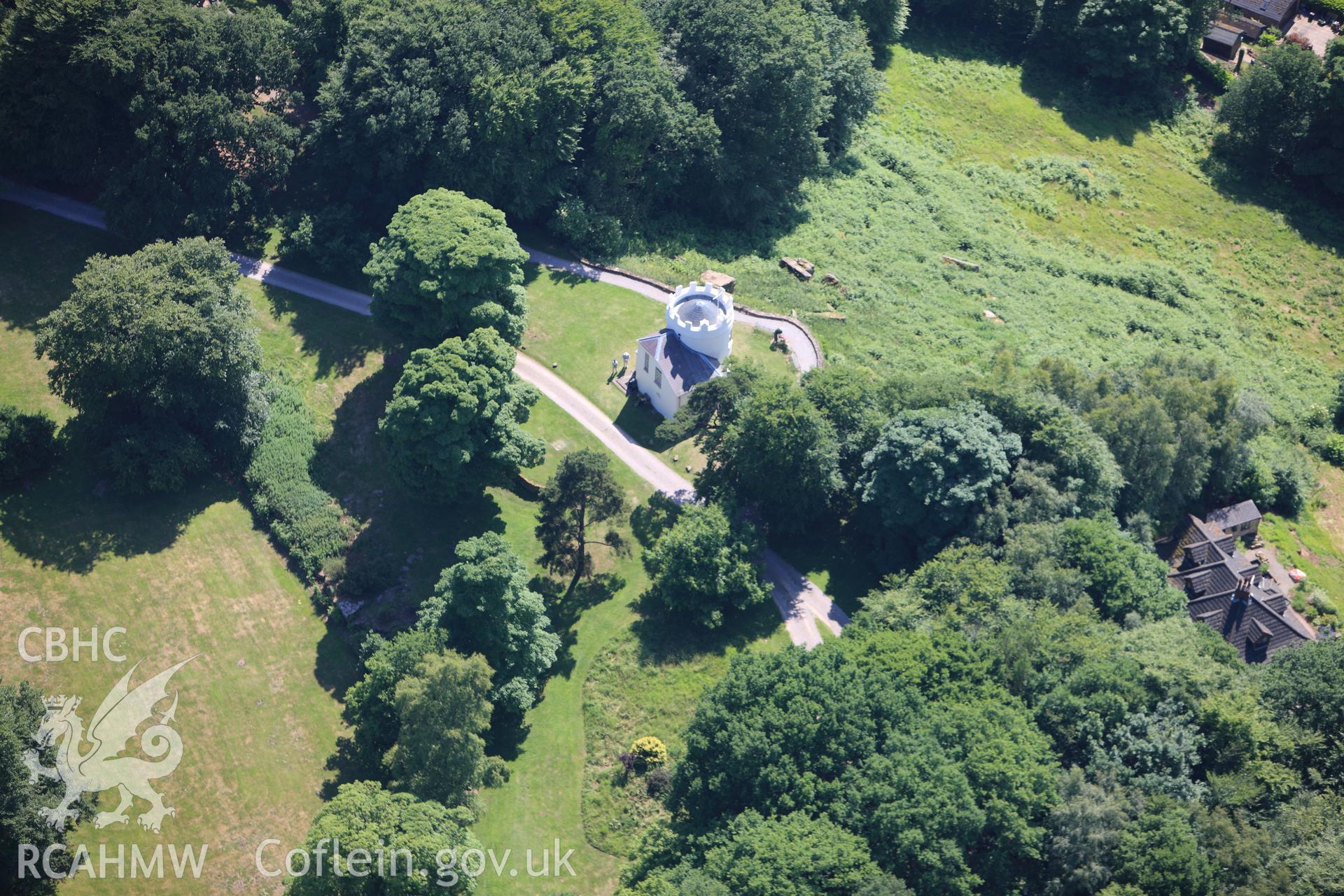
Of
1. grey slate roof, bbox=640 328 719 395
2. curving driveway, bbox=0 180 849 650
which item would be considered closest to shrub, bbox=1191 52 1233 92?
curving driveway, bbox=0 180 849 650

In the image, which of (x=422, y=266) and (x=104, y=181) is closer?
(x=422, y=266)

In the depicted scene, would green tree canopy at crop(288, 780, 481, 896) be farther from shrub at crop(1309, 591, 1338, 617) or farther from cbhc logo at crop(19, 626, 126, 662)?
shrub at crop(1309, 591, 1338, 617)

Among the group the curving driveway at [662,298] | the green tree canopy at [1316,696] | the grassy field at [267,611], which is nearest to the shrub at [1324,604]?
the green tree canopy at [1316,696]

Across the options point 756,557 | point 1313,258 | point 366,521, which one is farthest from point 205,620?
point 1313,258

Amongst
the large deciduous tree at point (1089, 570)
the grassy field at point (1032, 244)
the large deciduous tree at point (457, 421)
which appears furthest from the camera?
the grassy field at point (1032, 244)

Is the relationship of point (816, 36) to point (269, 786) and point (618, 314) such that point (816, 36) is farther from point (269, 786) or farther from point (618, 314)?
point (269, 786)

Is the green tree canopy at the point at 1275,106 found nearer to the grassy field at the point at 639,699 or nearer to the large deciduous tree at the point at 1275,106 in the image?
the large deciduous tree at the point at 1275,106
